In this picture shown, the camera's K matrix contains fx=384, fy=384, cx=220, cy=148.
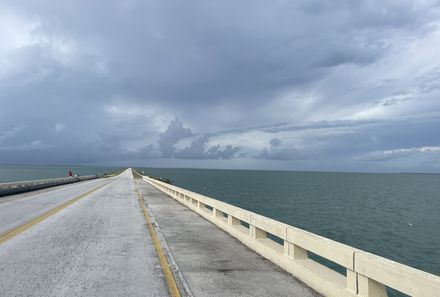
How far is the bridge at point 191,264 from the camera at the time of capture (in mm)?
5840

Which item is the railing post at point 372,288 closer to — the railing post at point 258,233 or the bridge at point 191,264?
the bridge at point 191,264

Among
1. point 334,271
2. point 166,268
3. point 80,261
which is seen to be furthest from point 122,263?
point 334,271

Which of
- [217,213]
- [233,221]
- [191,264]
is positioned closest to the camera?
[191,264]

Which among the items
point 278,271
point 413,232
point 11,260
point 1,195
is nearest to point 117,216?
point 11,260

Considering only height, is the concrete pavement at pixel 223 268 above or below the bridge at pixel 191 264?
below

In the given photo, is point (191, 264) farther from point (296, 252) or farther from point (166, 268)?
point (296, 252)

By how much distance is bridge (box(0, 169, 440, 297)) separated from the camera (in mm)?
5840

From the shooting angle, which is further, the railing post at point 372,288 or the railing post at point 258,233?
the railing post at point 258,233

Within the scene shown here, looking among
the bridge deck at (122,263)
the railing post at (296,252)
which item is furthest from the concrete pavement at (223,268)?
the railing post at (296,252)

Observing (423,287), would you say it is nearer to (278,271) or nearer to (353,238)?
(278,271)

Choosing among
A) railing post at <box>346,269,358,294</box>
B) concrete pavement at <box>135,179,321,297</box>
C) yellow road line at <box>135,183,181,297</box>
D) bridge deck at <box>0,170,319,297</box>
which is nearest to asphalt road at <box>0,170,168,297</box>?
bridge deck at <box>0,170,319,297</box>

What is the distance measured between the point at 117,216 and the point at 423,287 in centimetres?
1448

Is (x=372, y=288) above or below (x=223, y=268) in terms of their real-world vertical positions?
above

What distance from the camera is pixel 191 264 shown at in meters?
8.53
